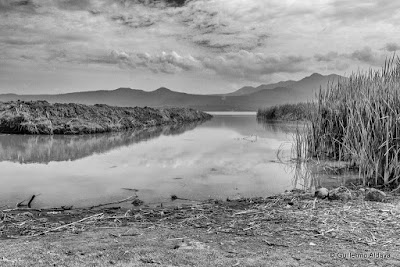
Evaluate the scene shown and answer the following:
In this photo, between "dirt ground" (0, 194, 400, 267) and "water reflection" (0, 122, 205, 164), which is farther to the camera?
"water reflection" (0, 122, 205, 164)

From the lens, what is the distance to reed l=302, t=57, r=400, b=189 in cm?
563

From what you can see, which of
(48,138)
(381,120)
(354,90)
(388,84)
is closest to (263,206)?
(381,120)

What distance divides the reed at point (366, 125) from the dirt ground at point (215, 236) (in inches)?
52.4

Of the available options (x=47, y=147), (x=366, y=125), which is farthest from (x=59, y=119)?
(x=366, y=125)

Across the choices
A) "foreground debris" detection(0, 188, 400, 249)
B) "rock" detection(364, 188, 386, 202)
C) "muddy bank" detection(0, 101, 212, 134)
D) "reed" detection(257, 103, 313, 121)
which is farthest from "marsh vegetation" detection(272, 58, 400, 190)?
"reed" detection(257, 103, 313, 121)

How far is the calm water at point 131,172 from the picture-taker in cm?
514

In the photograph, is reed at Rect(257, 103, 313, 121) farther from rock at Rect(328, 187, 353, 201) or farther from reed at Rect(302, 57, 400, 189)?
rock at Rect(328, 187, 353, 201)

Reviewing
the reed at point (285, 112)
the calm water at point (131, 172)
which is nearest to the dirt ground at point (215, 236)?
the calm water at point (131, 172)

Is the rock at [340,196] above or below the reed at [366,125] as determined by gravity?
below

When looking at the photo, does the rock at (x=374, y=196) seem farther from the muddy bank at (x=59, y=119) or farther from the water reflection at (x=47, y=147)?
the muddy bank at (x=59, y=119)

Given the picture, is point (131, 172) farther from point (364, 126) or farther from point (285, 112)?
point (285, 112)

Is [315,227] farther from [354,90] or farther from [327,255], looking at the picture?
[354,90]

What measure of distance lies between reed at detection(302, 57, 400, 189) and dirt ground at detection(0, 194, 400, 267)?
1.33m

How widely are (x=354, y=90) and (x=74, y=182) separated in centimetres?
557
